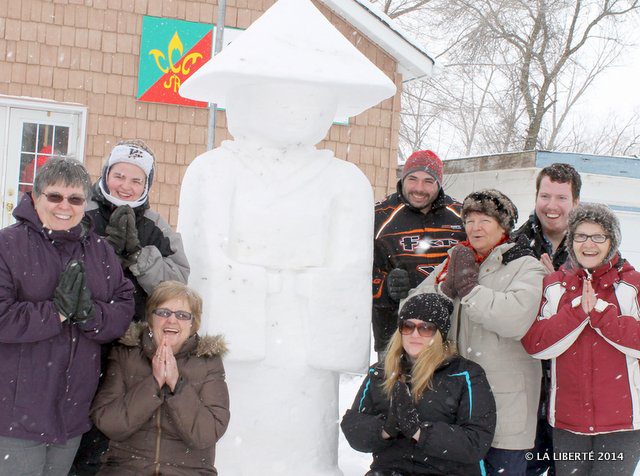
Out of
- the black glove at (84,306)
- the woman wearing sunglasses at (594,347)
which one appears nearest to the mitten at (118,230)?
the black glove at (84,306)

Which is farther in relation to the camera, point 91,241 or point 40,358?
point 91,241

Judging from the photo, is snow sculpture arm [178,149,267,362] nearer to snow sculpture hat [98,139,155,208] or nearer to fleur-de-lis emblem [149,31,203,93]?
snow sculpture hat [98,139,155,208]

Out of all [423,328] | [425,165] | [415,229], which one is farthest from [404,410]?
[425,165]

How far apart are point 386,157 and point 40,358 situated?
632 cm

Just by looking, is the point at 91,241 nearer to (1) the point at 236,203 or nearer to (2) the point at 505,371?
Answer: (1) the point at 236,203

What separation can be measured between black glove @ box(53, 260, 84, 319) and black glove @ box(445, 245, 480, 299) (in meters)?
1.50

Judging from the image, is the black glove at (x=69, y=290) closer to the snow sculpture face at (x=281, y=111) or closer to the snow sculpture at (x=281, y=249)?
the snow sculpture at (x=281, y=249)

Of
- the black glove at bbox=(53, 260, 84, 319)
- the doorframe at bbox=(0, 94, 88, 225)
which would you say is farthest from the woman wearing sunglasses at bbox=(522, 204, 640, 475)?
the doorframe at bbox=(0, 94, 88, 225)

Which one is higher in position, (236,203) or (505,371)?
(236,203)

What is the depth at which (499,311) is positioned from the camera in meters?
3.06

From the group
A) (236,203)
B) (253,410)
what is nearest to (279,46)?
(236,203)

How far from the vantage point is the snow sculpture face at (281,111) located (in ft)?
11.2

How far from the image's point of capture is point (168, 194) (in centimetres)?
797

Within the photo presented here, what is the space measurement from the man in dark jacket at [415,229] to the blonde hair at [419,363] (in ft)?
2.23
